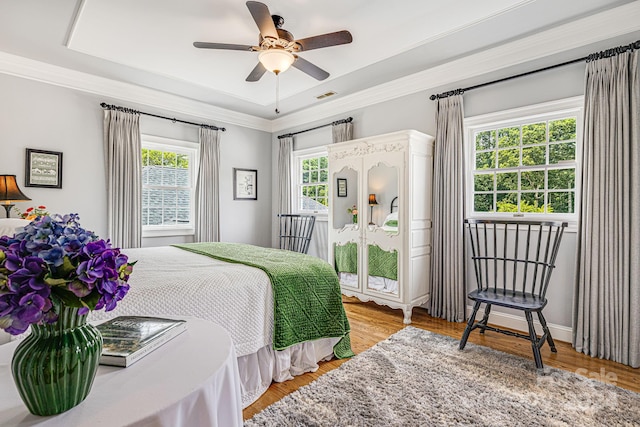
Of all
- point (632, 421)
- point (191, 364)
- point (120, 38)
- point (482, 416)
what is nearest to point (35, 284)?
point (191, 364)

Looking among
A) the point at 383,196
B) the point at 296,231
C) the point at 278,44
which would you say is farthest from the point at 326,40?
the point at 296,231

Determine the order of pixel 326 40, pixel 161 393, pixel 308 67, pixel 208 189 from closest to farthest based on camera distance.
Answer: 1. pixel 161 393
2. pixel 326 40
3. pixel 308 67
4. pixel 208 189

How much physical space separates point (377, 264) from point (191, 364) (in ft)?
9.19

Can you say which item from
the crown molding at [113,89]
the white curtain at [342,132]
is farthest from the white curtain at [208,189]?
the white curtain at [342,132]

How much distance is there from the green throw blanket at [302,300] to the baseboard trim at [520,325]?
1628 millimetres

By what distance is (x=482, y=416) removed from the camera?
5.80ft

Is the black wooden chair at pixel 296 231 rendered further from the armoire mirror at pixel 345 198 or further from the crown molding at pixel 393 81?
the crown molding at pixel 393 81

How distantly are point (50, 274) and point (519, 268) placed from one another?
343 centimetres

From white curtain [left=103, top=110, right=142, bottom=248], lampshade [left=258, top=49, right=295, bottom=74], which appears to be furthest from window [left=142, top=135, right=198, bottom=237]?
lampshade [left=258, top=49, right=295, bottom=74]

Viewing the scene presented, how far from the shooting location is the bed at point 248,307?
1.71 metres

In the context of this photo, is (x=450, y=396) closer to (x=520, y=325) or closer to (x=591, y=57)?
(x=520, y=325)

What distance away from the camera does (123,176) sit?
12.7 ft

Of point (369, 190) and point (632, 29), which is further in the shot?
point (369, 190)

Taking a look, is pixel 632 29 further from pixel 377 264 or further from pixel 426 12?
pixel 377 264
